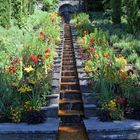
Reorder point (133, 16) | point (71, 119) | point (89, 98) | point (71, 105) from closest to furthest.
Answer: point (71, 119) < point (89, 98) < point (71, 105) < point (133, 16)

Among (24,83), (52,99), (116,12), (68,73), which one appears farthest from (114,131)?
(116,12)

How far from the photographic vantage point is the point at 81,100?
9.69 m

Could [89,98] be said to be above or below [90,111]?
above

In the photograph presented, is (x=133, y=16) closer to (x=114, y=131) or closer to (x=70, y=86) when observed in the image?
(x=70, y=86)

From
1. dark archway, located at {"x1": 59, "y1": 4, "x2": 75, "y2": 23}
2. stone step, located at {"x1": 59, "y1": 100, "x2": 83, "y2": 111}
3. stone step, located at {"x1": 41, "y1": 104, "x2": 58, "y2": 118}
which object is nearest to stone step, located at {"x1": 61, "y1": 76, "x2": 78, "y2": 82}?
stone step, located at {"x1": 59, "y1": 100, "x2": 83, "y2": 111}

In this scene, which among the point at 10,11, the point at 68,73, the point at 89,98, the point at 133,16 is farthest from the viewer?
the point at 133,16

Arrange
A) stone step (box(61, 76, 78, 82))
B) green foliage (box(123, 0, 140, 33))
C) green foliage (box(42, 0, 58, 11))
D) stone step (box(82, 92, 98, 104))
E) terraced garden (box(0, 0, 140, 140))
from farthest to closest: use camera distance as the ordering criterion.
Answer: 1. green foliage (box(42, 0, 58, 11))
2. green foliage (box(123, 0, 140, 33))
3. stone step (box(61, 76, 78, 82))
4. stone step (box(82, 92, 98, 104))
5. terraced garden (box(0, 0, 140, 140))

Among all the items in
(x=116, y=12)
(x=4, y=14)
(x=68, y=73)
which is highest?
(x=116, y=12)

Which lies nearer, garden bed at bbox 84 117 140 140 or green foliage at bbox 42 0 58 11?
garden bed at bbox 84 117 140 140

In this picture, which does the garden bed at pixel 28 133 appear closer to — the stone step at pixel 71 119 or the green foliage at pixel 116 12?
the stone step at pixel 71 119

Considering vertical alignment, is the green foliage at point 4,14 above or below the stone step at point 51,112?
above

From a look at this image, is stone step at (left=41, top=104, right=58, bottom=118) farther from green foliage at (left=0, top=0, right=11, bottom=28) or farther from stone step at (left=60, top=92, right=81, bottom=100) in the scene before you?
green foliage at (left=0, top=0, right=11, bottom=28)

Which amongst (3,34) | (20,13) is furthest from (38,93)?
(20,13)

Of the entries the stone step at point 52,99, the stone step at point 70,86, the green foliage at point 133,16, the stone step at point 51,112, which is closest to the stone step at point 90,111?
the stone step at point 51,112
